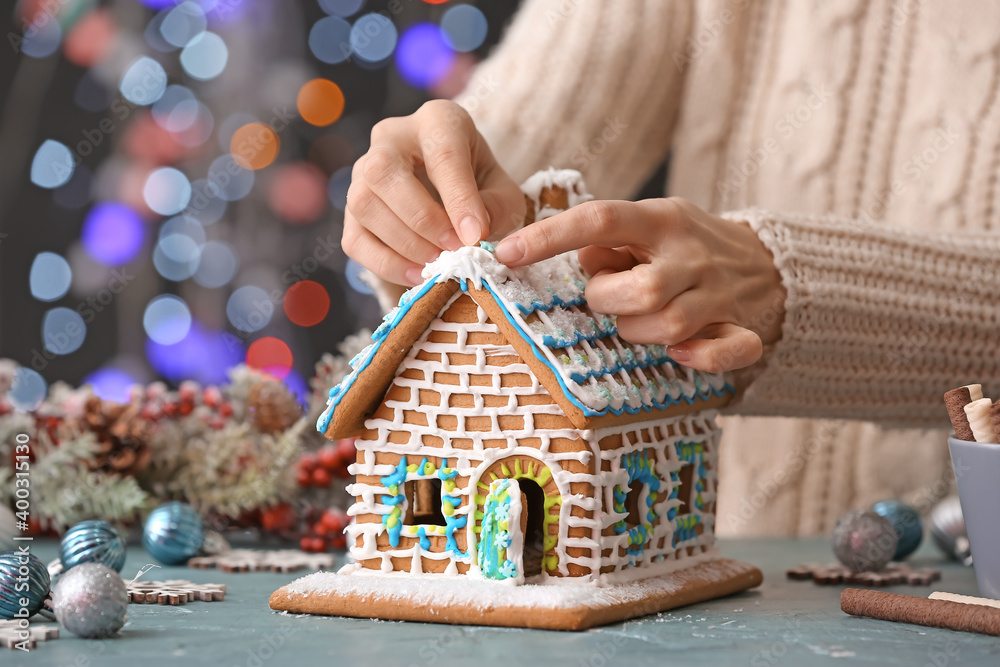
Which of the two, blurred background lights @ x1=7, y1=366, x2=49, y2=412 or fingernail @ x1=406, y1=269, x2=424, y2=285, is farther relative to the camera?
blurred background lights @ x1=7, y1=366, x2=49, y2=412

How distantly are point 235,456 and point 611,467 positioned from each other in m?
0.64

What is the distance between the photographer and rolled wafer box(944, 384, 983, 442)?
94 centimetres

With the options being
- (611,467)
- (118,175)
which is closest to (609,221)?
(611,467)

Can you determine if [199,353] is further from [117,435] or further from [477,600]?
[477,600]

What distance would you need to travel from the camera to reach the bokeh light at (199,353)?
9.59ft

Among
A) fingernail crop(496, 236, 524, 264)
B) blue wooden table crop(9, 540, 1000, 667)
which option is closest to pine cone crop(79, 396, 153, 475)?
blue wooden table crop(9, 540, 1000, 667)

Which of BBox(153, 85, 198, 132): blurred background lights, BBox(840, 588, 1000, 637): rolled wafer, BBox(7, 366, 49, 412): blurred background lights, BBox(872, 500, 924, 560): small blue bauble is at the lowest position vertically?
BBox(840, 588, 1000, 637): rolled wafer

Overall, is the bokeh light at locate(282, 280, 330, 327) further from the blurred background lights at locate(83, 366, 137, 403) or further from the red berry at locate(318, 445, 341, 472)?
the red berry at locate(318, 445, 341, 472)

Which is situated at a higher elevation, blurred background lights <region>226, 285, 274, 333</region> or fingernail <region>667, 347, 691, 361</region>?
blurred background lights <region>226, 285, 274, 333</region>

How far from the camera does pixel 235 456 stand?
136 centimetres

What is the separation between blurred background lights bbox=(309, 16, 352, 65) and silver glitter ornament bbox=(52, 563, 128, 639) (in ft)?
7.17

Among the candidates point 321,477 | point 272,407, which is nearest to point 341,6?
point 272,407

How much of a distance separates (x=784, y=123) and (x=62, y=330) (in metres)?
2.03

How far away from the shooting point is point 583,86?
5.71ft
